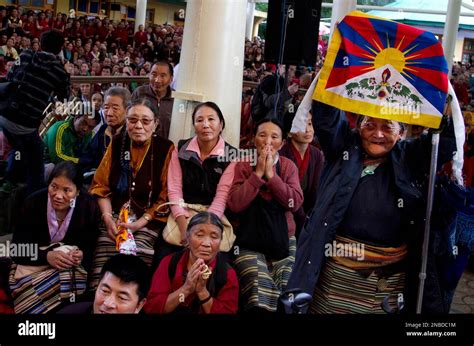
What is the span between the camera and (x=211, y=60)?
15.8 ft

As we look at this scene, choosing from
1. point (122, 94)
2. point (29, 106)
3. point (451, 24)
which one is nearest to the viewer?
point (122, 94)

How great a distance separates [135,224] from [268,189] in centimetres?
A: 82

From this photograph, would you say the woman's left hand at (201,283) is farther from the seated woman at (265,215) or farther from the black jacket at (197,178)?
the black jacket at (197,178)

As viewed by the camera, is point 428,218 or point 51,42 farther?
point 51,42

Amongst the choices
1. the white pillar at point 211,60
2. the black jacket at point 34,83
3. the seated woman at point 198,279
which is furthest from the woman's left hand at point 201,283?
the black jacket at point 34,83

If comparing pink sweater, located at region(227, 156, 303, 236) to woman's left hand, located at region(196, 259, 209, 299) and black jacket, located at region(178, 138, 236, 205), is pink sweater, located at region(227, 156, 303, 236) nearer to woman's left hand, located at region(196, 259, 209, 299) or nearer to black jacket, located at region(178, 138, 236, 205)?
black jacket, located at region(178, 138, 236, 205)

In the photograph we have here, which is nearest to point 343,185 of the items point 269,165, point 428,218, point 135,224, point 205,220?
point 428,218

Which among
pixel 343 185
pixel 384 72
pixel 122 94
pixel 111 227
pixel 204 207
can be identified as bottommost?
pixel 111 227

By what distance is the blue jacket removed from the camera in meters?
3.03

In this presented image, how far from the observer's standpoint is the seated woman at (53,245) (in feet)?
11.9

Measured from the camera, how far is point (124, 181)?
4.13 metres

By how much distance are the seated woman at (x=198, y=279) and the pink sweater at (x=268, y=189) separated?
0.47 m

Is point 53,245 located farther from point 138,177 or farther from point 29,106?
point 29,106

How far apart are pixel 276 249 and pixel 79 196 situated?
46.2 inches
